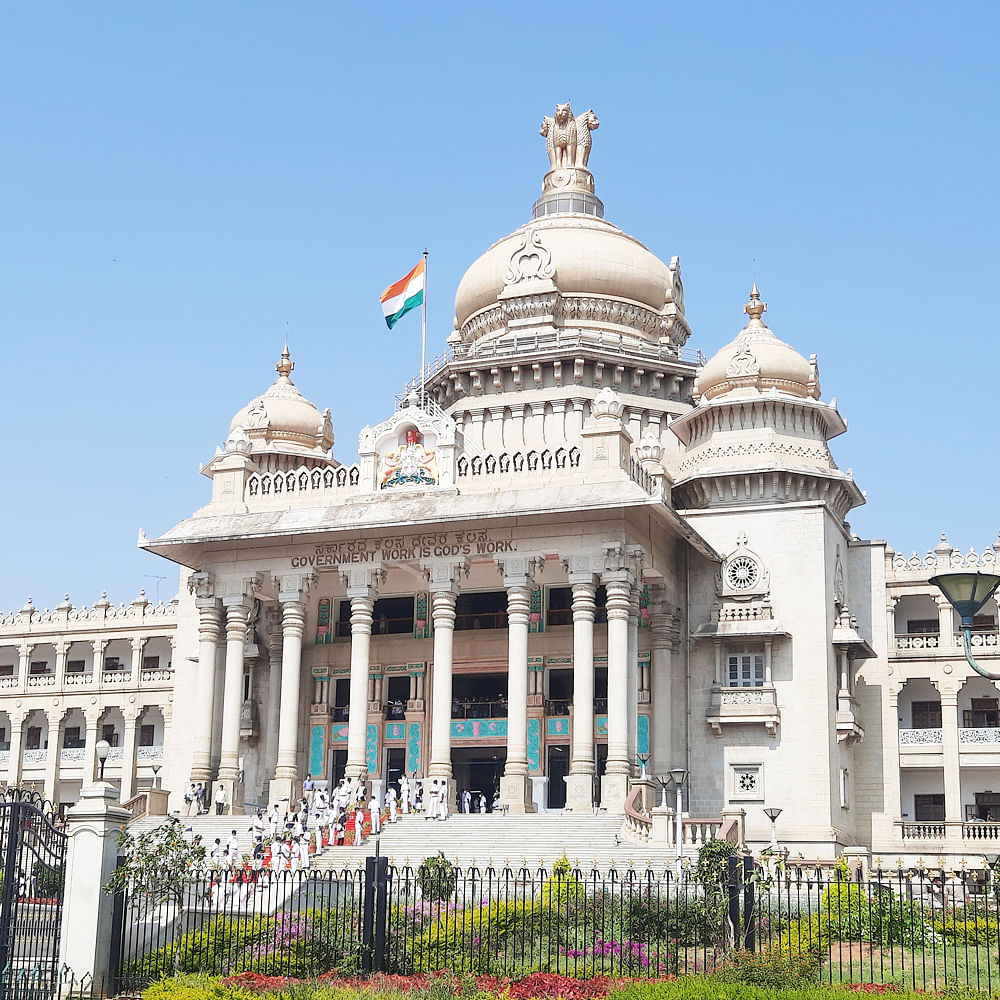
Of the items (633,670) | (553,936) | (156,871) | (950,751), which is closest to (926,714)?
(950,751)

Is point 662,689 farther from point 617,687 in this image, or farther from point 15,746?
point 15,746

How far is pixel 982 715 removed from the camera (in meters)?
50.8

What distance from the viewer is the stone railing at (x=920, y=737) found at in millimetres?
48375

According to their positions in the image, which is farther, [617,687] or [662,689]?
[662,689]

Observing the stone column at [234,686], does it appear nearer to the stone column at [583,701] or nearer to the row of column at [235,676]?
the row of column at [235,676]

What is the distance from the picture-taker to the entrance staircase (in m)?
33.8

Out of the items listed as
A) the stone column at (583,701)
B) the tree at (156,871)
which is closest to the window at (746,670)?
the stone column at (583,701)

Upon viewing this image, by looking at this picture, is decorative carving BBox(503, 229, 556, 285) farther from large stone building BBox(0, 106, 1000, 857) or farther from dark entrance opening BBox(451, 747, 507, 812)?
dark entrance opening BBox(451, 747, 507, 812)

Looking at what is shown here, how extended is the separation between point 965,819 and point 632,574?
53.8ft

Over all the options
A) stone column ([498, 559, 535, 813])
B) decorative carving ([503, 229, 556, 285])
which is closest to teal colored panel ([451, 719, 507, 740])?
stone column ([498, 559, 535, 813])

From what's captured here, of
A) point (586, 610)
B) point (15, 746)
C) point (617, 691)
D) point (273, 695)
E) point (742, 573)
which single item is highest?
point (742, 573)

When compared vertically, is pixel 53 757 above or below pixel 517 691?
below

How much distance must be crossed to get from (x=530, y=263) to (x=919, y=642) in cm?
1927

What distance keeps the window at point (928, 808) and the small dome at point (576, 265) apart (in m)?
19.8
